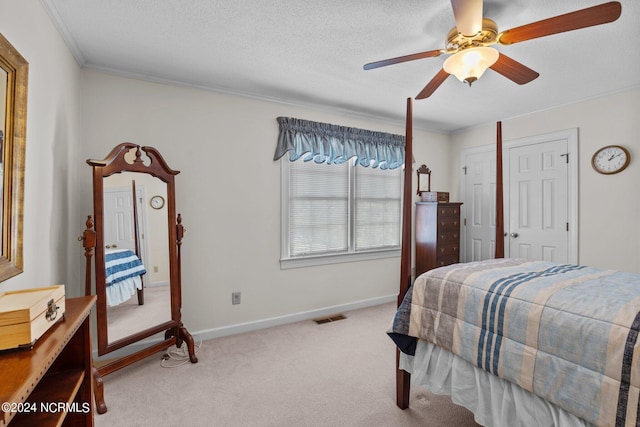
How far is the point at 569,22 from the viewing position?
1360 millimetres

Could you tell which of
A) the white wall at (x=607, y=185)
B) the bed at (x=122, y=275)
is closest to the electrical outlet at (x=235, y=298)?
the bed at (x=122, y=275)

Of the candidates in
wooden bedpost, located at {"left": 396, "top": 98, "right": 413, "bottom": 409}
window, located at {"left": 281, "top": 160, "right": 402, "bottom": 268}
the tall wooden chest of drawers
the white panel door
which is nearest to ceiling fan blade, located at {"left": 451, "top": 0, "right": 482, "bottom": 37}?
wooden bedpost, located at {"left": 396, "top": 98, "right": 413, "bottom": 409}

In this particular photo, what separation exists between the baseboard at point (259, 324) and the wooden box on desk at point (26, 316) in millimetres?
1768

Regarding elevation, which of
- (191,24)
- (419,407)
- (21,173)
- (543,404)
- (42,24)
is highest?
(191,24)

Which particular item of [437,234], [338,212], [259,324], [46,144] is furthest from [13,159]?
[437,234]

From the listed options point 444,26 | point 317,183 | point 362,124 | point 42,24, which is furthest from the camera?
point 362,124

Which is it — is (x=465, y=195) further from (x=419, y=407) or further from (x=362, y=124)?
(x=419, y=407)

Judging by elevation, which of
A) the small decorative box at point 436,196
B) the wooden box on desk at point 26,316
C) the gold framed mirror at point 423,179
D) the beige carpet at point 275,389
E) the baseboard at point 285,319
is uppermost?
the gold framed mirror at point 423,179

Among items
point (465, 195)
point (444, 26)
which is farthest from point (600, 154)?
point (444, 26)

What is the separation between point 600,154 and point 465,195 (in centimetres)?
157

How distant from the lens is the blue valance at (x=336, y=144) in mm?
3225

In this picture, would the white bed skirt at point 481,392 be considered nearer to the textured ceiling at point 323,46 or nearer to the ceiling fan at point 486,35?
the ceiling fan at point 486,35

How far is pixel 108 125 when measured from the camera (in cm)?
249

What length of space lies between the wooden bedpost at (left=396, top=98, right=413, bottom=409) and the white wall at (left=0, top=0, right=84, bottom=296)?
190 centimetres
